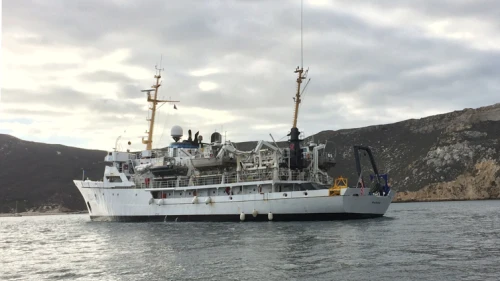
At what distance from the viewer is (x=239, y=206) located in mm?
40625

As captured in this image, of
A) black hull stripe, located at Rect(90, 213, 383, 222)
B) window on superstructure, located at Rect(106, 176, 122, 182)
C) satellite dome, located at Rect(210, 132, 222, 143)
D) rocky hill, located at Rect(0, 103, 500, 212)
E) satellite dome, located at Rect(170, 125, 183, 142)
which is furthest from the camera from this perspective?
rocky hill, located at Rect(0, 103, 500, 212)

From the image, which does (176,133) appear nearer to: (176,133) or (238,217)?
(176,133)

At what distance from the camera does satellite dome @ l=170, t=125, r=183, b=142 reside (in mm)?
52625

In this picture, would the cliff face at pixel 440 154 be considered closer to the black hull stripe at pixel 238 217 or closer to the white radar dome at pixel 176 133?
the white radar dome at pixel 176 133

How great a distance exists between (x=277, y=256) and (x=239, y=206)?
20909 mm

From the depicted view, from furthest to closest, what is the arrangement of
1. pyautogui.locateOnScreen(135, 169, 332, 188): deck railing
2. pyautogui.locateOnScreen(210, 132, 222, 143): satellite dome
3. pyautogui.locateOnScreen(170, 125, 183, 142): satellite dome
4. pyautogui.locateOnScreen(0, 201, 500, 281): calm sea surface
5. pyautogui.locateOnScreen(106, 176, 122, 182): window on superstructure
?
pyautogui.locateOnScreen(170, 125, 183, 142): satellite dome → pyautogui.locateOnScreen(210, 132, 222, 143): satellite dome → pyautogui.locateOnScreen(106, 176, 122, 182): window on superstructure → pyautogui.locateOnScreen(135, 169, 332, 188): deck railing → pyautogui.locateOnScreen(0, 201, 500, 281): calm sea surface

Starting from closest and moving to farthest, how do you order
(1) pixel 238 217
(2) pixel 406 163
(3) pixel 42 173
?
(1) pixel 238 217 < (2) pixel 406 163 < (3) pixel 42 173

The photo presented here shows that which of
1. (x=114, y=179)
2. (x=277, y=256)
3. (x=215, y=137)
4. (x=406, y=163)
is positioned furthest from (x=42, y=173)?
(x=277, y=256)

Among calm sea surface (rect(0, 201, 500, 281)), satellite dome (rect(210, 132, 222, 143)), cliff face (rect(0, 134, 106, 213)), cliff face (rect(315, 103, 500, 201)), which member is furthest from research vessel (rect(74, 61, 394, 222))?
cliff face (rect(0, 134, 106, 213))

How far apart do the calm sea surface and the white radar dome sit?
23464 millimetres

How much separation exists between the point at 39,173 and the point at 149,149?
101 meters

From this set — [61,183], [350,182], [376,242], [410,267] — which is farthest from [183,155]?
[61,183]

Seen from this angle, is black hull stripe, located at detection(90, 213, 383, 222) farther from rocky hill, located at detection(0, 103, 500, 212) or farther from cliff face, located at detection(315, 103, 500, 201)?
rocky hill, located at detection(0, 103, 500, 212)

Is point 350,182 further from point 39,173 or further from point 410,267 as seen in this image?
point 410,267
